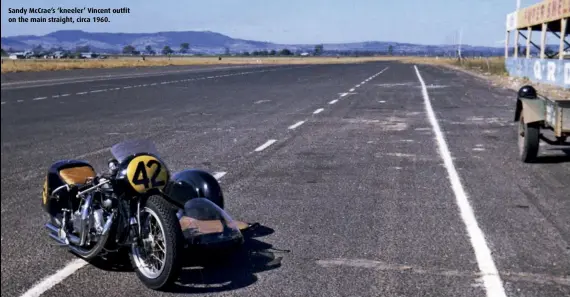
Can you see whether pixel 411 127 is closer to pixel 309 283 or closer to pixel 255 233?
pixel 255 233

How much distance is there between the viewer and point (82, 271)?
204 inches

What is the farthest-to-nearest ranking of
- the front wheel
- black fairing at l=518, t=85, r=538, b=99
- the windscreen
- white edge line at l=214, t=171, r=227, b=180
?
black fairing at l=518, t=85, r=538, b=99
white edge line at l=214, t=171, r=227, b=180
the windscreen
the front wheel

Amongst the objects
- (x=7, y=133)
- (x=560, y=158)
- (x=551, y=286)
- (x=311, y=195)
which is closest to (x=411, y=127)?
(x=560, y=158)

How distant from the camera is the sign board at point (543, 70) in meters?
25.4

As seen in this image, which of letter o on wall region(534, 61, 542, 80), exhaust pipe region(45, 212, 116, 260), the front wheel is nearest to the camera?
the front wheel

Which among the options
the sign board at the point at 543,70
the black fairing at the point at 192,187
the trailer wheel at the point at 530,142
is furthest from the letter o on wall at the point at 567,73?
the black fairing at the point at 192,187

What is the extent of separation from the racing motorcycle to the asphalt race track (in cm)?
26

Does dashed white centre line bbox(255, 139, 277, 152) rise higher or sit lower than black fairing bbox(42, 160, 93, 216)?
lower

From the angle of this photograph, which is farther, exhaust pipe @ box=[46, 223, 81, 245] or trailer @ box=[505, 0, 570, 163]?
trailer @ box=[505, 0, 570, 163]

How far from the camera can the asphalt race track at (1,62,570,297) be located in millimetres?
4977

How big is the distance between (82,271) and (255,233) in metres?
1.76

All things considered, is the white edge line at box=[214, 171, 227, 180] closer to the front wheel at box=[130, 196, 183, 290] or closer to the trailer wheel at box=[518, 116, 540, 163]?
the front wheel at box=[130, 196, 183, 290]

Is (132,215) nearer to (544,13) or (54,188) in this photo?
(54,188)

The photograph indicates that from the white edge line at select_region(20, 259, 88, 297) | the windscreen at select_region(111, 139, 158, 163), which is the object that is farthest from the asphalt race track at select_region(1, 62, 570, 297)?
the windscreen at select_region(111, 139, 158, 163)
